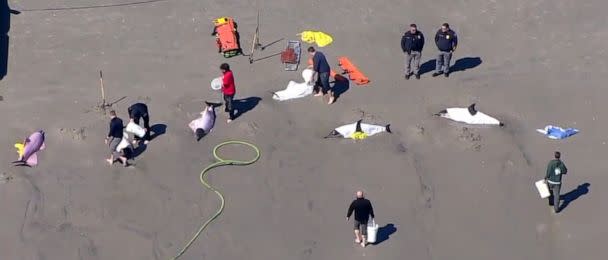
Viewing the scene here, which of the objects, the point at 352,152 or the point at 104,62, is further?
the point at 104,62

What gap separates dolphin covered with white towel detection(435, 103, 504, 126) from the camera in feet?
91.5

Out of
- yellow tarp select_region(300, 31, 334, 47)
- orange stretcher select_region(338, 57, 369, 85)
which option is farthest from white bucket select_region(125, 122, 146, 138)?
yellow tarp select_region(300, 31, 334, 47)

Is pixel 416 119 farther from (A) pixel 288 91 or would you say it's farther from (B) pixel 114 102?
(B) pixel 114 102

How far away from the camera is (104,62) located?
30094 millimetres

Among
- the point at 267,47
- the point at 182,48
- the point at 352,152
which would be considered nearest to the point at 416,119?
the point at 352,152

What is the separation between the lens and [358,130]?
27203 mm

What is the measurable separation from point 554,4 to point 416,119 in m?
7.66

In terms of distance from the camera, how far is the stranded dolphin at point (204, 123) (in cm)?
2714

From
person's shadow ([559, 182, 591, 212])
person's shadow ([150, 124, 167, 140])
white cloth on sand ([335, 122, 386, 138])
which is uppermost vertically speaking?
white cloth on sand ([335, 122, 386, 138])

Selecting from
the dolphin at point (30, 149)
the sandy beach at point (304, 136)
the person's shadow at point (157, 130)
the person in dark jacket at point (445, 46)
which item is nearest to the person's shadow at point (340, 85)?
the sandy beach at point (304, 136)

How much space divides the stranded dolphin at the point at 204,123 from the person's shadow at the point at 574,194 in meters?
8.51

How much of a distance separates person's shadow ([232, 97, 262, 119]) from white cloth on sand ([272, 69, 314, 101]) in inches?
20.9

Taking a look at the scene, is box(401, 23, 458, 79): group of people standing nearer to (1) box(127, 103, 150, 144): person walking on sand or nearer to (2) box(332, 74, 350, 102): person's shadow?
(2) box(332, 74, 350, 102): person's shadow

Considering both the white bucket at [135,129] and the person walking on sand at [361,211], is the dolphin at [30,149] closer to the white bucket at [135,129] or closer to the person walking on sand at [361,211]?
the white bucket at [135,129]
